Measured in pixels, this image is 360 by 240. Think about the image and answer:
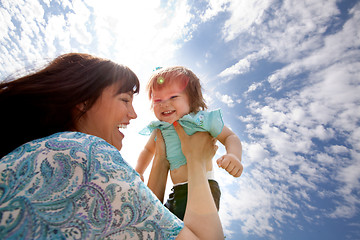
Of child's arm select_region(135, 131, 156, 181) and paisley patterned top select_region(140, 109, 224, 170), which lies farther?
child's arm select_region(135, 131, 156, 181)

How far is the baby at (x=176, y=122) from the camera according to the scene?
294 centimetres

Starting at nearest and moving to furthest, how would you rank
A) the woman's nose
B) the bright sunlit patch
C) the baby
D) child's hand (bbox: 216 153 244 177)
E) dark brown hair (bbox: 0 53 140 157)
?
dark brown hair (bbox: 0 53 140 157) → the woman's nose → child's hand (bbox: 216 153 244 177) → the baby → the bright sunlit patch

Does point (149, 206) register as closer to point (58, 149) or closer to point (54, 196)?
point (54, 196)

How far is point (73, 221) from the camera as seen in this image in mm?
1099

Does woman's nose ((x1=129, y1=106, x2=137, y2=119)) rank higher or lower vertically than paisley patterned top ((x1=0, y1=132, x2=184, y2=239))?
higher

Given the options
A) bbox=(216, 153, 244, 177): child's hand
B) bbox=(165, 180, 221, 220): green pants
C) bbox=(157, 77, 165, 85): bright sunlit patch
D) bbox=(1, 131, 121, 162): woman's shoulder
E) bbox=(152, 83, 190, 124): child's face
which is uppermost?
bbox=(157, 77, 165, 85): bright sunlit patch

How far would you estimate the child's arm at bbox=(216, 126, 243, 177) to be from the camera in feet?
8.30

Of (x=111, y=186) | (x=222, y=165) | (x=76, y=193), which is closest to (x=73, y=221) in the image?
(x=76, y=193)

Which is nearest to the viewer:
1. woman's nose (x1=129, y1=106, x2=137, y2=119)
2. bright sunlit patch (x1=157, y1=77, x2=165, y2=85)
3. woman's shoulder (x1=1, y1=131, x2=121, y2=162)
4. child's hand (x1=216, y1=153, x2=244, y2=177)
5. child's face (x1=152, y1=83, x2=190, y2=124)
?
woman's shoulder (x1=1, y1=131, x2=121, y2=162)

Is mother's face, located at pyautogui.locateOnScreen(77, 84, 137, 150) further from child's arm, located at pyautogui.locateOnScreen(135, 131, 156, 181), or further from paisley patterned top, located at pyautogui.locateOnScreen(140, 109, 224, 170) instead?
child's arm, located at pyautogui.locateOnScreen(135, 131, 156, 181)

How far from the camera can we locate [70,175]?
3.82ft

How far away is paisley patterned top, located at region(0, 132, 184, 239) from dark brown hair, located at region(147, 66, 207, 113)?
232 cm

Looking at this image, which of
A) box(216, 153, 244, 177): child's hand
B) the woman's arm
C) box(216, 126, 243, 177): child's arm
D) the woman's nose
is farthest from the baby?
the woman's nose

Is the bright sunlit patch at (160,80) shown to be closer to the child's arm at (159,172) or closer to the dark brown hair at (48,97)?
the child's arm at (159,172)
